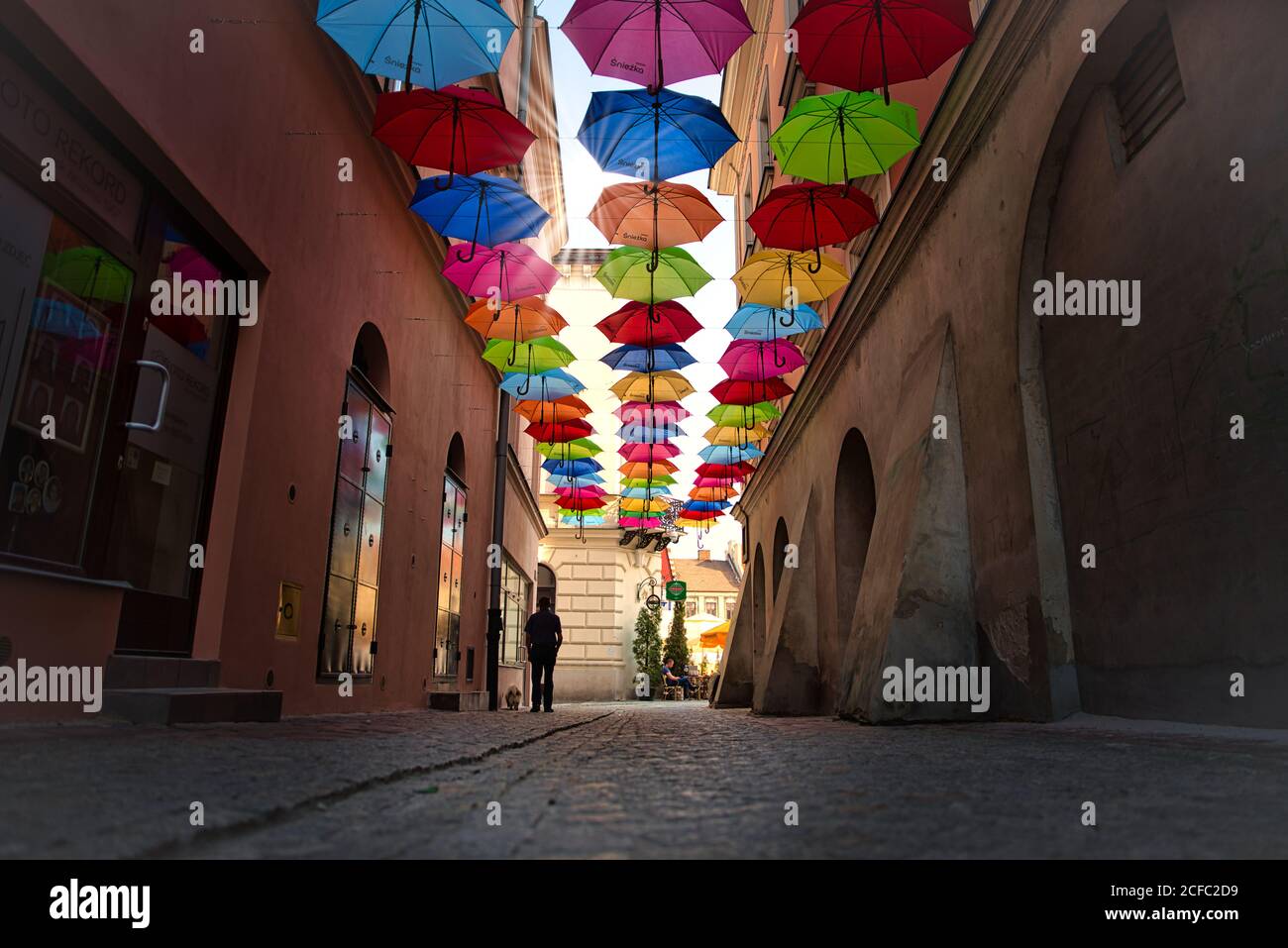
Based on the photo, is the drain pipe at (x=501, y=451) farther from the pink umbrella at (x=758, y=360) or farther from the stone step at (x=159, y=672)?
the stone step at (x=159, y=672)

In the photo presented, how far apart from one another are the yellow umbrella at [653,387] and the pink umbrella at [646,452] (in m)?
4.09

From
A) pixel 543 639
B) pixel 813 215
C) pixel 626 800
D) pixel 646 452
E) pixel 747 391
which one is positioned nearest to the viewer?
pixel 626 800

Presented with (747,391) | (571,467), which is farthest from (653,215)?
(571,467)

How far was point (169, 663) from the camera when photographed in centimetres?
521

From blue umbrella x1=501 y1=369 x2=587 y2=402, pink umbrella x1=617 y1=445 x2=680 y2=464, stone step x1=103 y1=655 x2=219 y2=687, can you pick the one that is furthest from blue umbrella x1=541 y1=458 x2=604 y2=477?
stone step x1=103 y1=655 x2=219 y2=687

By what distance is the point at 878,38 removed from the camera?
7.06 meters

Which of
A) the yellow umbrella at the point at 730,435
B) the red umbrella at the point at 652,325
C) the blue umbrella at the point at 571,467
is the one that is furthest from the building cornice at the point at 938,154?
the blue umbrella at the point at 571,467

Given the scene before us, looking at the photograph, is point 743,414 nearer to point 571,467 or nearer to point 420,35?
point 571,467

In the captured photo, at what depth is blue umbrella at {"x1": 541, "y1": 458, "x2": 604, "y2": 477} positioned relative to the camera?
69.8ft

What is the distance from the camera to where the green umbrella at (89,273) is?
4.41 metres

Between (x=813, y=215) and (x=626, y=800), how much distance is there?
860 centimetres

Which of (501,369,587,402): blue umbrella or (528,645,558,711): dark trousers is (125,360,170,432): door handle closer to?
(528,645,558,711): dark trousers
